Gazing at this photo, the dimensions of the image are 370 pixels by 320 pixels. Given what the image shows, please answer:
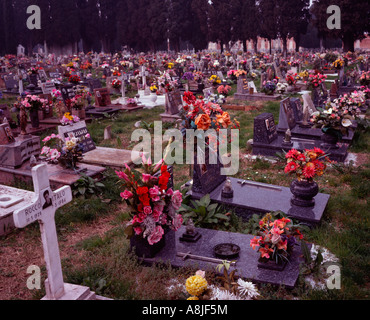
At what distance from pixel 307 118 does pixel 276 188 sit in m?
5.08

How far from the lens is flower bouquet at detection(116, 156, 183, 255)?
499 cm

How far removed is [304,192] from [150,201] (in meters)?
2.98

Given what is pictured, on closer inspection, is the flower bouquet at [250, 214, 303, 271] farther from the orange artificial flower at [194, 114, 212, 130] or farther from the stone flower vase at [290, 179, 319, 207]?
the orange artificial flower at [194, 114, 212, 130]

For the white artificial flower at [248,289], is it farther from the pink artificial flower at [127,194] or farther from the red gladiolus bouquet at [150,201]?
the pink artificial flower at [127,194]

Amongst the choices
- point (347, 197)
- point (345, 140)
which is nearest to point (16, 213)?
point (347, 197)

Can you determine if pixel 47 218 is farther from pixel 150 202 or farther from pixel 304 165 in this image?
pixel 304 165

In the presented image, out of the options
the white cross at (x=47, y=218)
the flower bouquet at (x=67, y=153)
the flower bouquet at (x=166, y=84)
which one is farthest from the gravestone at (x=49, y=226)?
the flower bouquet at (x=166, y=84)

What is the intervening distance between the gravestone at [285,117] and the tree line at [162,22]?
3486cm

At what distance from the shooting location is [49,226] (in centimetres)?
409

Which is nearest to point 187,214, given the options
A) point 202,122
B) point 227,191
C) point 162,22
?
point 227,191

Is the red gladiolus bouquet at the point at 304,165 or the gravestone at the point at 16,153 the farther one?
the gravestone at the point at 16,153

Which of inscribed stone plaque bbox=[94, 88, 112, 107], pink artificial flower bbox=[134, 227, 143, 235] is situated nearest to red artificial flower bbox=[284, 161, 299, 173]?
pink artificial flower bbox=[134, 227, 143, 235]

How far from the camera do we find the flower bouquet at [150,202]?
499 cm

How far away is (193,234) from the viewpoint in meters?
5.91
